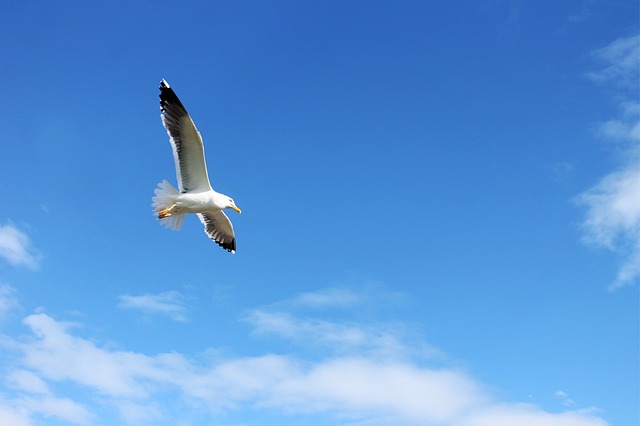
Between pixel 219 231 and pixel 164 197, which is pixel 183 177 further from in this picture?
pixel 219 231

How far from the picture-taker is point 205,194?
17672 mm

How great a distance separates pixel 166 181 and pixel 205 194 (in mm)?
1029

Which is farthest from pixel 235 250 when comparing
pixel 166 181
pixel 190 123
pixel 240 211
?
pixel 190 123

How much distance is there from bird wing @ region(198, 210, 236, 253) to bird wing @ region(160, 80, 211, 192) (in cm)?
308

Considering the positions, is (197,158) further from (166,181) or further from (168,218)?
(168,218)

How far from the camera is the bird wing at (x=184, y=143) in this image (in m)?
16.7

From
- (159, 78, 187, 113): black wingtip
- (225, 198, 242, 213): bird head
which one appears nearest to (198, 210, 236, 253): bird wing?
(225, 198, 242, 213): bird head

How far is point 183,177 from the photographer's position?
17.6 m

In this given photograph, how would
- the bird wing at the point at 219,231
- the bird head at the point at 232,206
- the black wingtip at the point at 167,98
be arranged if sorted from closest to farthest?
1. the black wingtip at the point at 167,98
2. the bird head at the point at 232,206
3. the bird wing at the point at 219,231

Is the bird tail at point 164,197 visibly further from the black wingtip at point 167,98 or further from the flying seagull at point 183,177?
the black wingtip at point 167,98

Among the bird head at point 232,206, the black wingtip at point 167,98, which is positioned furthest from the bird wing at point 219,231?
the black wingtip at point 167,98

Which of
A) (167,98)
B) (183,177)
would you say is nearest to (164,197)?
(183,177)

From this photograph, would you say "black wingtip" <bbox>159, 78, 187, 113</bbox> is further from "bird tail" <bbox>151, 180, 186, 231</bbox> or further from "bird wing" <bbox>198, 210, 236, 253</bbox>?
"bird wing" <bbox>198, 210, 236, 253</bbox>

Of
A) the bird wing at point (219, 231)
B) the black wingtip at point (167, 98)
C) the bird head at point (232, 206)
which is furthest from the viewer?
the bird wing at point (219, 231)
